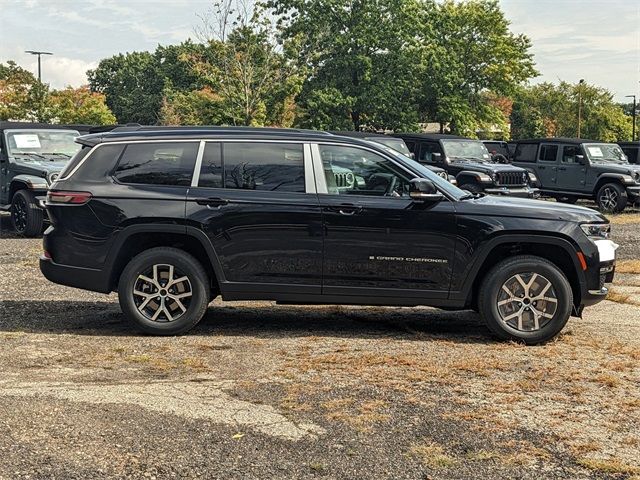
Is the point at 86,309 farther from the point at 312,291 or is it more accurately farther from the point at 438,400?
the point at 438,400

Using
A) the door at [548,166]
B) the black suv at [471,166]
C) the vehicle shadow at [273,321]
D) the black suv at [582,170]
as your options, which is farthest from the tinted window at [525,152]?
the vehicle shadow at [273,321]

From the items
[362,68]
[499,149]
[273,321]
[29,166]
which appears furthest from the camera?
[362,68]

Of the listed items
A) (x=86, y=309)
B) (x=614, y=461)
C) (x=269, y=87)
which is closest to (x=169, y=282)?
(x=86, y=309)

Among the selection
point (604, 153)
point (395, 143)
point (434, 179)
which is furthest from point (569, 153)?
point (434, 179)

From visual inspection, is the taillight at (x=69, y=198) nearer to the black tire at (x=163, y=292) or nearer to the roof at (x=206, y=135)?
the roof at (x=206, y=135)

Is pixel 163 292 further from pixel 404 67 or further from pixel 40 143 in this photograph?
pixel 404 67

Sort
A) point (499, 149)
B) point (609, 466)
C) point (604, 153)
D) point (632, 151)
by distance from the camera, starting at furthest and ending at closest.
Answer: point (499, 149)
point (632, 151)
point (604, 153)
point (609, 466)

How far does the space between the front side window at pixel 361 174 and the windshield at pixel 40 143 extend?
902cm

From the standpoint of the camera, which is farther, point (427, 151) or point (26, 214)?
point (427, 151)

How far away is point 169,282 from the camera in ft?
22.9

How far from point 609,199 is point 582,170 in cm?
114

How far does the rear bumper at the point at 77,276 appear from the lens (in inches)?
277

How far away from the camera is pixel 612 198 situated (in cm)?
2111

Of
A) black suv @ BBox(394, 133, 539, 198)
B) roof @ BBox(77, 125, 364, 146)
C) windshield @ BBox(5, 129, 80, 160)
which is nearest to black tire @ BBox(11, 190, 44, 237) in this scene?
windshield @ BBox(5, 129, 80, 160)
